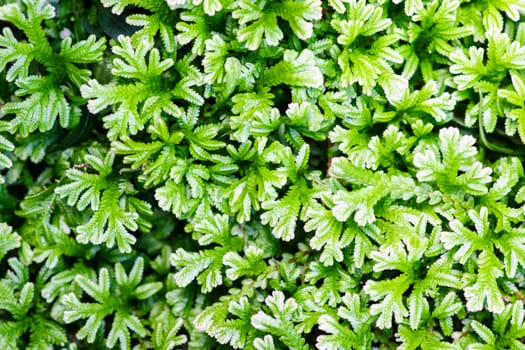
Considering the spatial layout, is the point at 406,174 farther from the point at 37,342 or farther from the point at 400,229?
the point at 37,342

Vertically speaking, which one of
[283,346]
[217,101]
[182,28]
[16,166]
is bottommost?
[283,346]

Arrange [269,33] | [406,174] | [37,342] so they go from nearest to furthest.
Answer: [269,33] < [406,174] < [37,342]

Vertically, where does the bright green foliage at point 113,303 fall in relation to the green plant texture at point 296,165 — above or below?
below

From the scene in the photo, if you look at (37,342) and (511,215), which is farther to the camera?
(37,342)

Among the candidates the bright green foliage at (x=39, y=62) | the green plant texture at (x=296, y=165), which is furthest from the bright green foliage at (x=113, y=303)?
the bright green foliage at (x=39, y=62)

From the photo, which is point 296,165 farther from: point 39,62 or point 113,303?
point 39,62

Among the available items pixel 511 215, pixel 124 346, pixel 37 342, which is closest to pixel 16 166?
pixel 37 342

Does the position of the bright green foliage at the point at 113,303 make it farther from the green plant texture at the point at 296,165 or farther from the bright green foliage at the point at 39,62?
the bright green foliage at the point at 39,62

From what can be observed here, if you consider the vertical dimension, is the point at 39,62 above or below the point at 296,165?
above

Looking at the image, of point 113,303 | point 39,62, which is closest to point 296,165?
point 113,303
